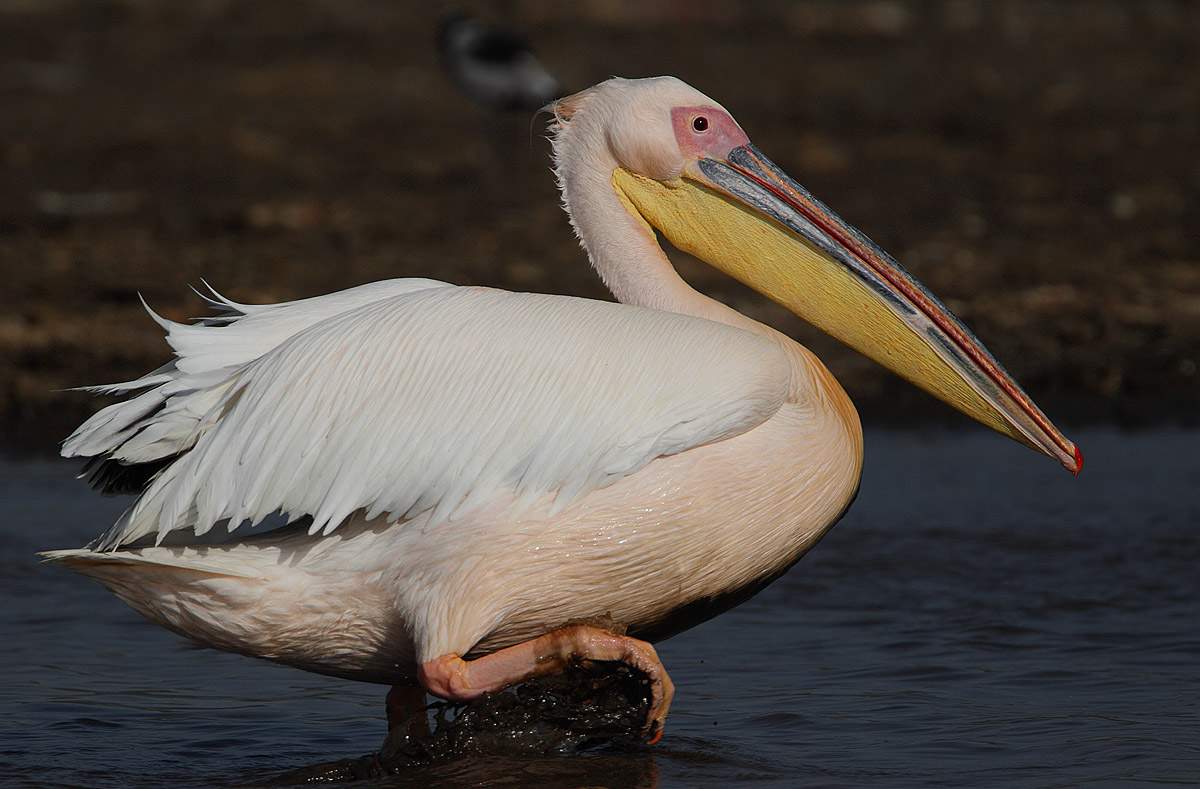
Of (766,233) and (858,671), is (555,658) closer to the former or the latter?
(766,233)

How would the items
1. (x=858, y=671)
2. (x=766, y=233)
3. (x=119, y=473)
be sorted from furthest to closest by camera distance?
(x=858, y=671)
(x=766, y=233)
(x=119, y=473)

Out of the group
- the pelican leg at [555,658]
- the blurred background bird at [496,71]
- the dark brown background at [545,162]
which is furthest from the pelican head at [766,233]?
the blurred background bird at [496,71]

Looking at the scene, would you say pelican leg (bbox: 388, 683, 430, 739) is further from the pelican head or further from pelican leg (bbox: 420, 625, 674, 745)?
the pelican head

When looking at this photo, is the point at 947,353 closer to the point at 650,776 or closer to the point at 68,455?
the point at 650,776

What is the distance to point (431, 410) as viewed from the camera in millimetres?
3750

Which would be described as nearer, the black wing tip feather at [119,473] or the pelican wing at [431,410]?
the pelican wing at [431,410]

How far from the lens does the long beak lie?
398cm

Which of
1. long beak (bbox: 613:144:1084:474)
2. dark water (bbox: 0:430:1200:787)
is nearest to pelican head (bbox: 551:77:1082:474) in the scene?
long beak (bbox: 613:144:1084:474)

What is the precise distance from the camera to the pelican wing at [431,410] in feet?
12.1

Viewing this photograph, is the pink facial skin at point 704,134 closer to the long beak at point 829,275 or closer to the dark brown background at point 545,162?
the long beak at point 829,275

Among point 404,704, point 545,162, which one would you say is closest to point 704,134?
point 404,704

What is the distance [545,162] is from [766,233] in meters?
7.48

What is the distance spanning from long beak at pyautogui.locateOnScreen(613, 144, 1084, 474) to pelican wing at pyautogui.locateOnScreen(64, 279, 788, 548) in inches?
11.7

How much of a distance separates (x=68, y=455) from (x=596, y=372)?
118 cm
